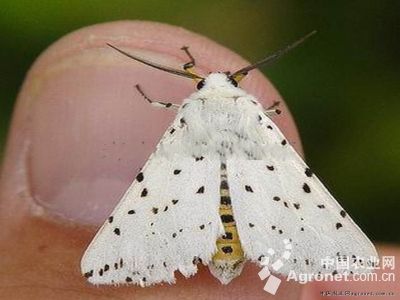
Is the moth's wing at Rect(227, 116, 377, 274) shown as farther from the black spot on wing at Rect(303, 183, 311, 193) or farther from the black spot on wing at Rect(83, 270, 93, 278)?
the black spot on wing at Rect(83, 270, 93, 278)

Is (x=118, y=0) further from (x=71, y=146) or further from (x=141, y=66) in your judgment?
(x=71, y=146)

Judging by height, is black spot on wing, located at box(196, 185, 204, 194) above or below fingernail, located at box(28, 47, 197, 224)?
below

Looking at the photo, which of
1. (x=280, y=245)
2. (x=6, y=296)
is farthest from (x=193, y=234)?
(x=6, y=296)

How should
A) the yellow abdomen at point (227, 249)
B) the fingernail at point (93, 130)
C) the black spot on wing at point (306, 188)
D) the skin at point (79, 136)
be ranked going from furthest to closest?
1. the fingernail at point (93, 130)
2. the skin at point (79, 136)
3. the black spot on wing at point (306, 188)
4. the yellow abdomen at point (227, 249)

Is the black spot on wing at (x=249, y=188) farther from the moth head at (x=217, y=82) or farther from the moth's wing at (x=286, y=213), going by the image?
the moth head at (x=217, y=82)

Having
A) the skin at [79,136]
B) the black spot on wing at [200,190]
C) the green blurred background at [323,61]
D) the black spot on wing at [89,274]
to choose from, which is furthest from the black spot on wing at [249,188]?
the green blurred background at [323,61]

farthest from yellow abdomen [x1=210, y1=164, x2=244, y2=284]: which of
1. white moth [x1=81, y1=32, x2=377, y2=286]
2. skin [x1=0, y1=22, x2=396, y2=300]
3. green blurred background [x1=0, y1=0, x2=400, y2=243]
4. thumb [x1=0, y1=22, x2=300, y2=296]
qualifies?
green blurred background [x1=0, y1=0, x2=400, y2=243]
